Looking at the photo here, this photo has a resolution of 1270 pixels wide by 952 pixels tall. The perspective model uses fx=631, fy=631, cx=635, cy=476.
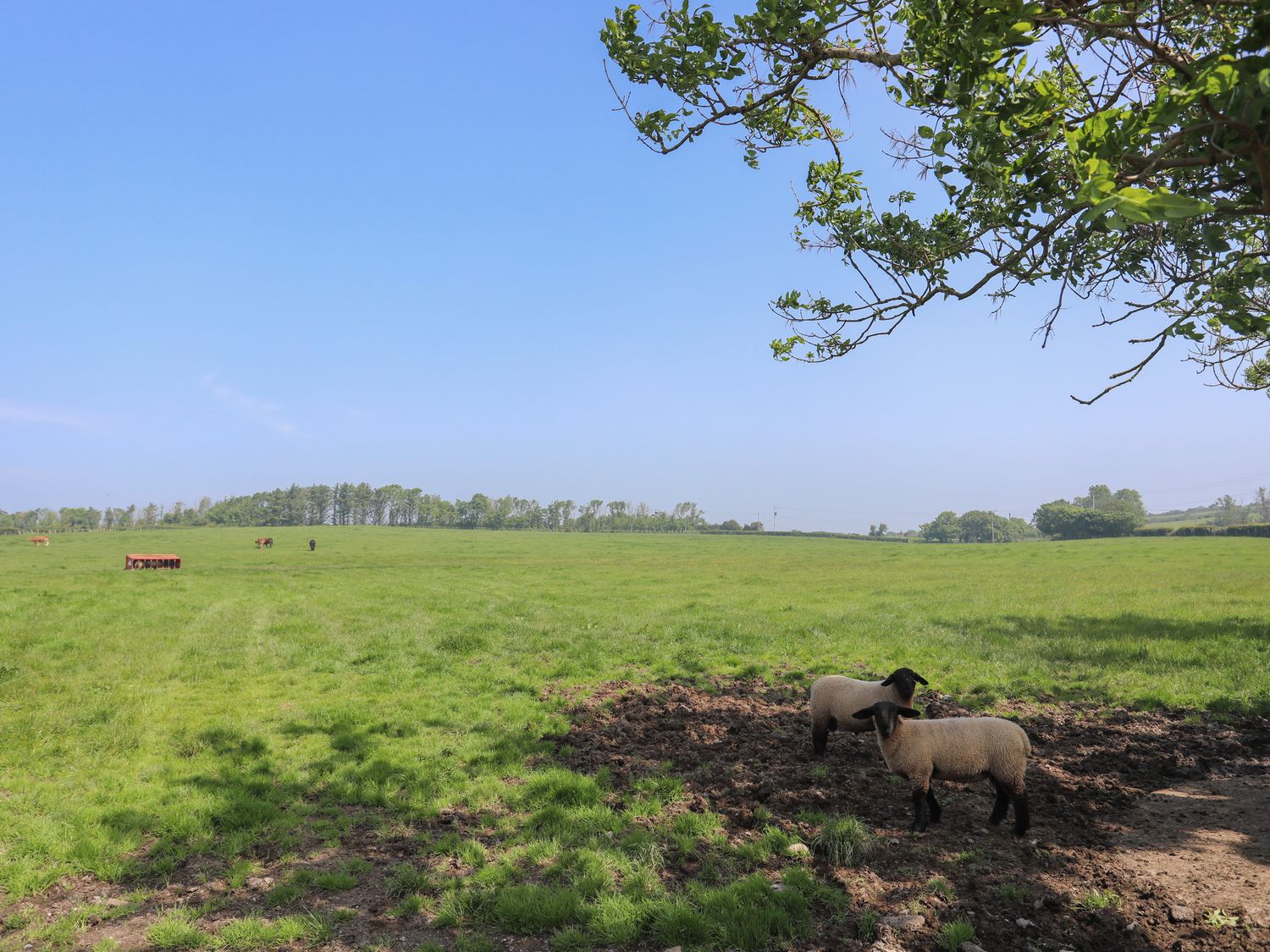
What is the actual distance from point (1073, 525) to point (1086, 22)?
→ 181 meters

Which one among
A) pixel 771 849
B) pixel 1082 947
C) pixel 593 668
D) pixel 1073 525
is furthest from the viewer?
pixel 1073 525

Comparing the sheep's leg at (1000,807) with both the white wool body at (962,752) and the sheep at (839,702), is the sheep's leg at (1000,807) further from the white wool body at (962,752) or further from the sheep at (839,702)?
the sheep at (839,702)

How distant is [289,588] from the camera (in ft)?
96.6

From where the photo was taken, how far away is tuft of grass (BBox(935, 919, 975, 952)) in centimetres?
514

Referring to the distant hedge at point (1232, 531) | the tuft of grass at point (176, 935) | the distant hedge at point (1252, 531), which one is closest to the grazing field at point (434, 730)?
the tuft of grass at point (176, 935)

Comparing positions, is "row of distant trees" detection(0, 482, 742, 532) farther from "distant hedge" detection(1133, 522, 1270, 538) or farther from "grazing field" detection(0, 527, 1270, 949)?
"grazing field" detection(0, 527, 1270, 949)

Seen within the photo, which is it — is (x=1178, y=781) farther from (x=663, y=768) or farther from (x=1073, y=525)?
(x=1073, y=525)

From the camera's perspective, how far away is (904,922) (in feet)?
17.7

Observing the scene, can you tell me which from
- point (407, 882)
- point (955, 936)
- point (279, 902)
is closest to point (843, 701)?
point (955, 936)

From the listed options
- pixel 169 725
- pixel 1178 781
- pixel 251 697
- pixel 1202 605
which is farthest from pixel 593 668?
pixel 1202 605

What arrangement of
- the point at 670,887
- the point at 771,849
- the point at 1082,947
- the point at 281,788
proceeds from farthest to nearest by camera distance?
the point at 281,788, the point at 771,849, the point at 670,887, the point at 1082,947

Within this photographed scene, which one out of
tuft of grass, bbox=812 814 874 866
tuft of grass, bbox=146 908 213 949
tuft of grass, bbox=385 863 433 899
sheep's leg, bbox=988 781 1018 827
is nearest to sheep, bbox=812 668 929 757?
sheep's leg, bbox=988 781 1018 827

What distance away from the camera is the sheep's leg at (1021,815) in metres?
6.92

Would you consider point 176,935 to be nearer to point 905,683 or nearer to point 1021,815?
point 905,683
